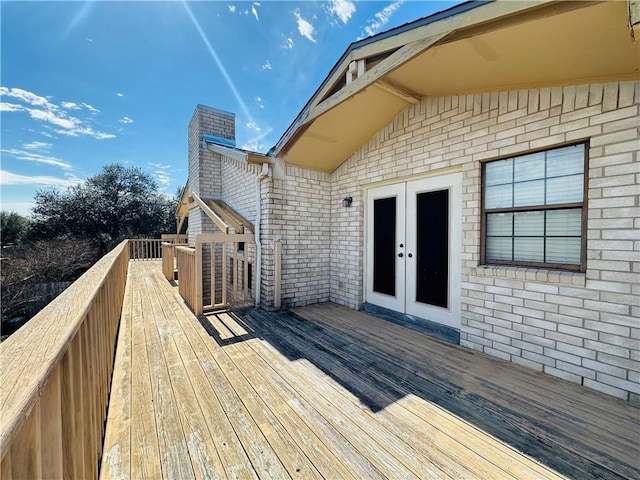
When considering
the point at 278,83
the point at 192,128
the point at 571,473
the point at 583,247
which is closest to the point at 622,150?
the point at 583,247

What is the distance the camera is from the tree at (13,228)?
13.3 meters

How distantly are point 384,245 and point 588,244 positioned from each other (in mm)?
2514

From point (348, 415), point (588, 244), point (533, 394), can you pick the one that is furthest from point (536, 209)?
point (348, 415)

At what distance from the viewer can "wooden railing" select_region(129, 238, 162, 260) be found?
13.0 m

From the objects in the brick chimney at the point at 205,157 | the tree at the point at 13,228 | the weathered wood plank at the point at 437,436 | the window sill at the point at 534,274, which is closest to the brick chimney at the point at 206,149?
the brick chimney at the point at 205,157

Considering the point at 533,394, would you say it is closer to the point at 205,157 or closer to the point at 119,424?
the point at 119,424

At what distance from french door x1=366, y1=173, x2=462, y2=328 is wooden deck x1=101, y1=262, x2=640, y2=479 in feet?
2.35

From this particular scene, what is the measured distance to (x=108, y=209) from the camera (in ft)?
47.7

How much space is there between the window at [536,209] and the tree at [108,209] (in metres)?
17.4

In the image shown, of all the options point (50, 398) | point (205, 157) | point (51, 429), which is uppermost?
point (205, 157)

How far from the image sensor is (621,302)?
7.57 feet

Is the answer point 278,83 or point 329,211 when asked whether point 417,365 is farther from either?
point 278,83

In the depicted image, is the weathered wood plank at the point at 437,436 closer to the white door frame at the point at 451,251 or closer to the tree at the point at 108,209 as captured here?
the white door frame at the point at 451,251

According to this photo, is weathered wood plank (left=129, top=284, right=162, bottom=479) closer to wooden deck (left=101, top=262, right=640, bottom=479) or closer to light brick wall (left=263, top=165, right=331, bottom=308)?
wooden deck (left=101, top=262, right=640, bottom=479)
